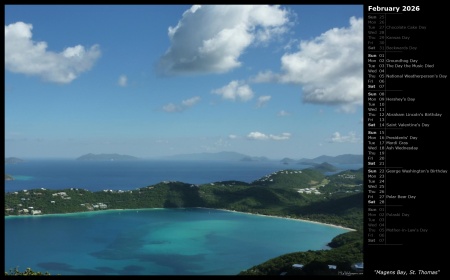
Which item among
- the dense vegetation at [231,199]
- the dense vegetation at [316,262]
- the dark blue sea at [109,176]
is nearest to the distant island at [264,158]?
the dark blue sea at [109,176]

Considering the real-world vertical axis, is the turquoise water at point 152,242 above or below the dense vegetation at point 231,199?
below

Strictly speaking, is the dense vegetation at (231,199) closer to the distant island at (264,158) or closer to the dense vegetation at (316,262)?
the dense vegetation at (316,262)

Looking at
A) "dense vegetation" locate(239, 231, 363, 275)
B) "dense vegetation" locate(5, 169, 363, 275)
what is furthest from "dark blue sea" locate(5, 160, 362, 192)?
"dense vegetation" locate(239, 231, 363, 275)

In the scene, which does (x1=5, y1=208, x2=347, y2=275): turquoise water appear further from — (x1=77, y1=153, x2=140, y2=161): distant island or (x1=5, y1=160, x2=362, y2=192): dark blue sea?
(x1=77, y1=153, x2=140, y2=161): distant island

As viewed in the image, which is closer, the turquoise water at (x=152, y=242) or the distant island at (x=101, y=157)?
the turquoise water at (x=152, y=242)

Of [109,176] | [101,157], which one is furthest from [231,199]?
[101,157]

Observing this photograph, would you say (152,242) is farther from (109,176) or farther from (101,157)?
(101,157)
